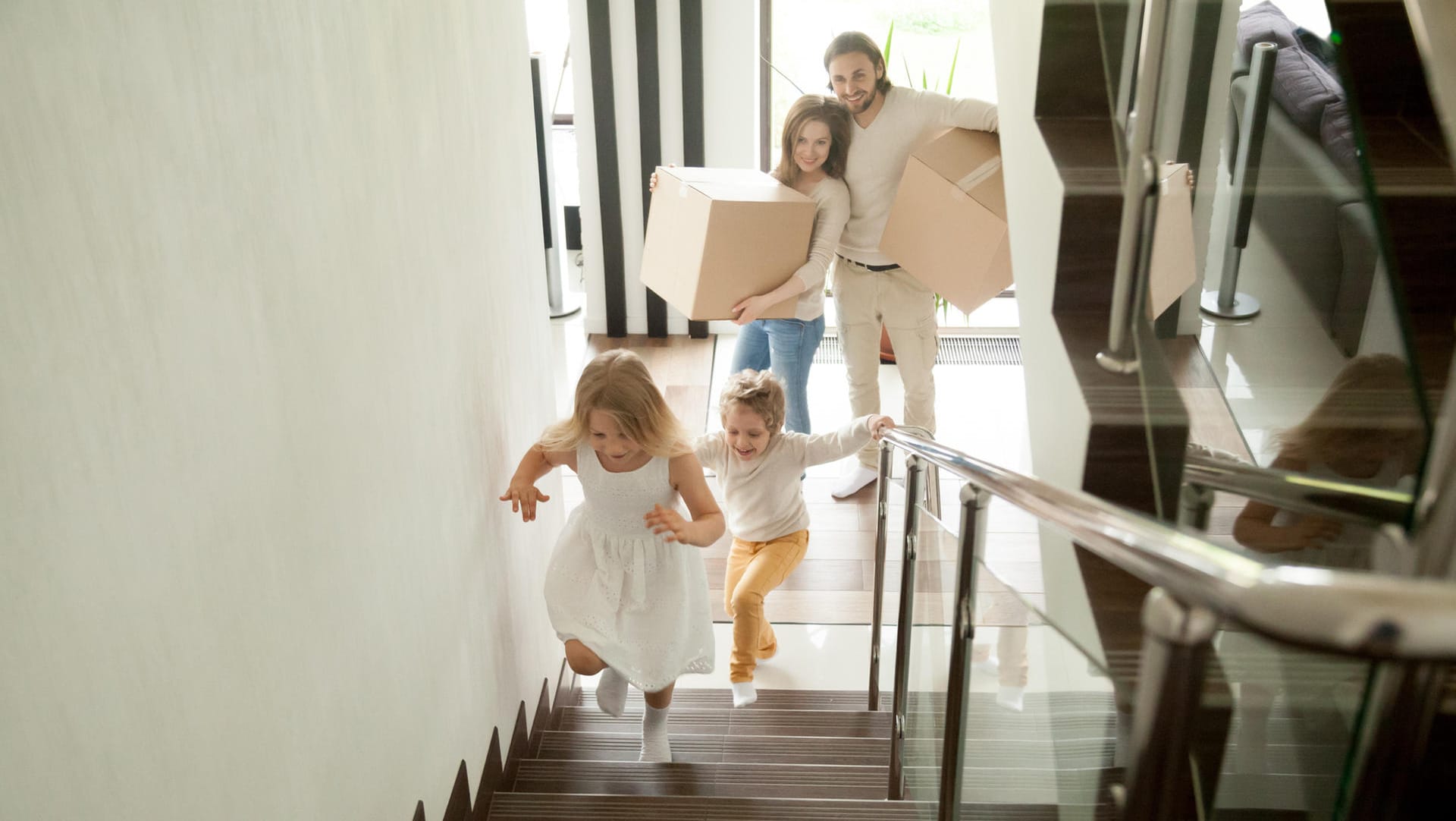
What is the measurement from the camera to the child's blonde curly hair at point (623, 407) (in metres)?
2.38

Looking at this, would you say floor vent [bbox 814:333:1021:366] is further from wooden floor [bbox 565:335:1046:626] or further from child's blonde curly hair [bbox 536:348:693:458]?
child's blonde curly hair [bbox 536:348:693:458]

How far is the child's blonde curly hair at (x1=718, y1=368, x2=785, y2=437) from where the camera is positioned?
2842mm

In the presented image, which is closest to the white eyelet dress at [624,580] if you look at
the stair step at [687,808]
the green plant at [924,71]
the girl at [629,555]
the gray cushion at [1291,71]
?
the girl at [629,555]

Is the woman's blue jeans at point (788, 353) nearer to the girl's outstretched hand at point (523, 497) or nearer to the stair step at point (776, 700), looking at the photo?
the stair step at point (776, 700)

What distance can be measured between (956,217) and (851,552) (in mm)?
1255

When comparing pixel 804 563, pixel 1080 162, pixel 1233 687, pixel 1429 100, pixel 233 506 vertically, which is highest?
pixel 1429 100

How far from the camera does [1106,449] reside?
1.65 meters

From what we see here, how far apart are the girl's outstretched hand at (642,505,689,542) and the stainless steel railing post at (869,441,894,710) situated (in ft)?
2.00

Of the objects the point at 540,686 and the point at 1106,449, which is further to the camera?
the point at 540,686

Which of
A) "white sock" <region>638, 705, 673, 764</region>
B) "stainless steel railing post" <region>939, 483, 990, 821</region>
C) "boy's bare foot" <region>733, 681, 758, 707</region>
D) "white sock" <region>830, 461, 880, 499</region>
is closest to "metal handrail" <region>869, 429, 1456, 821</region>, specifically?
"stainless steel railing post" <region>939, 483, 990, 821</region>

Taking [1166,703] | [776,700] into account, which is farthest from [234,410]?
[776,700]

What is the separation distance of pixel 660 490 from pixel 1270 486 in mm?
1408

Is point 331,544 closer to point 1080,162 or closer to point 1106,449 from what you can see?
point 1106,449

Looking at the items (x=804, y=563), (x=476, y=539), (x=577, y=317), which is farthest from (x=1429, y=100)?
(x=577, y=317)
